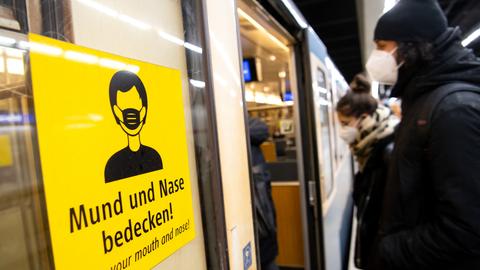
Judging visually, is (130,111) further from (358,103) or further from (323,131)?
(323,131)

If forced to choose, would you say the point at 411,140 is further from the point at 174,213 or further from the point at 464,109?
the point at 174,213

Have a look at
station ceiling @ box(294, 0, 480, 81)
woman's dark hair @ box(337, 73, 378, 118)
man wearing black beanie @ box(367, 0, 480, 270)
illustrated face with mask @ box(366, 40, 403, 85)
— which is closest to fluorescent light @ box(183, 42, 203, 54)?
man wearing black beanie @ box(367, 0, 480, 270)

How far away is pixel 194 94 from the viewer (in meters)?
0.78

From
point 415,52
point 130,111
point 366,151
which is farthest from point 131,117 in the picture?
point 366,151

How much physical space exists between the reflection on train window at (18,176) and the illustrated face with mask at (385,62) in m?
1.34

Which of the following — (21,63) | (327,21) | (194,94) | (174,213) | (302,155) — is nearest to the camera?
(21,63)

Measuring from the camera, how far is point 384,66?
1.41 meters

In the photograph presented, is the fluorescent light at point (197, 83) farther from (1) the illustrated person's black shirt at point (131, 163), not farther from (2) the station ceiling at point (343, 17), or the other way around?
(2) the station ceiling at point (343, 17)

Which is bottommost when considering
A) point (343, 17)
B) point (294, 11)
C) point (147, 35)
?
point (147, 35)

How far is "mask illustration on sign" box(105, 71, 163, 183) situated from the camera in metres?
0.53

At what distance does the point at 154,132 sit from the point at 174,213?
0.58ft

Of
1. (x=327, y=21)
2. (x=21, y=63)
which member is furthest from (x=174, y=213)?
(x=327, y=21)

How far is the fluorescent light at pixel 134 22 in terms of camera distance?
59cm

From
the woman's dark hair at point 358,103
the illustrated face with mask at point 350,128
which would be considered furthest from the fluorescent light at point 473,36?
the illustrated face with mask at point 350,128
